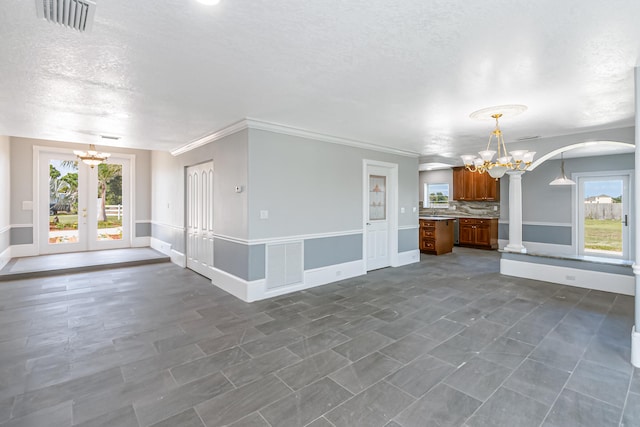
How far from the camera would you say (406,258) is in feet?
21.8

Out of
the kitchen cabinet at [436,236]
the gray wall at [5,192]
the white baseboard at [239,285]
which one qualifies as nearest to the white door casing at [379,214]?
the kitchen cabinet at [436,236]

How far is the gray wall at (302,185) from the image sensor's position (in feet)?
14.1

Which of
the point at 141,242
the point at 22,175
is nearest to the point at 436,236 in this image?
the point at 141,242

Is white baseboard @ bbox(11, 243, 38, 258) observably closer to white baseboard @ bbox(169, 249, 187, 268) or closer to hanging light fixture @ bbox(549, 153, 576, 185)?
white baseboard @ bbox(169, 249, 187, 268)

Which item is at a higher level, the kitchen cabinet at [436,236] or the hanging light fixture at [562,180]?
the hanging light fixture at [562,180]

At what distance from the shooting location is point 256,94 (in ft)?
10.5

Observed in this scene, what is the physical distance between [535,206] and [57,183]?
1204cm

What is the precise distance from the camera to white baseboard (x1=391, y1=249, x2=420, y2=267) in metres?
6.43

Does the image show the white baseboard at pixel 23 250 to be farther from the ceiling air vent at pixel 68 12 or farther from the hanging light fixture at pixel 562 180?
the hanging light fixture at pixel 562 180

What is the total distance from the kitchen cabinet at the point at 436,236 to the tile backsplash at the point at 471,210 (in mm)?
1473

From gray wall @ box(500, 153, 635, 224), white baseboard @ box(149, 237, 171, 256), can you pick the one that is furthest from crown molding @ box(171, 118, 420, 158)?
gray wall @ box(500, 153, 635, 224)

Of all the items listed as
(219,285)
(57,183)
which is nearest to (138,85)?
(219,285)

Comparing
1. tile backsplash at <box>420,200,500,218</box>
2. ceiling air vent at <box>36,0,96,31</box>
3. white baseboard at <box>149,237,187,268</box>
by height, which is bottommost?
white baseboard at <box>149,237,187,268</box>

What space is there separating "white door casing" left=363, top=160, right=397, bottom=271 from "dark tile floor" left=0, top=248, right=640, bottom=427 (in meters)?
1.44
